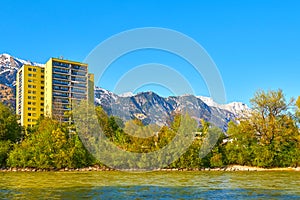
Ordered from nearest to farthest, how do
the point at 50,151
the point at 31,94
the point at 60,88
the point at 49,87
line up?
the point at 50,151 < the point at 49,87 < the point at 31,94 < the point at 60,88

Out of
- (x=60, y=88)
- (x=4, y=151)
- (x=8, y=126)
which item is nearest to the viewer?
(x=4, y=151)

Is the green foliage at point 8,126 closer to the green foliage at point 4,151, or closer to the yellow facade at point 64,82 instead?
the green foliage at point 4,151

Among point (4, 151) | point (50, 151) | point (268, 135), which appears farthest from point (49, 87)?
point (268, 135)

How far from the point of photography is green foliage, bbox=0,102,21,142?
5234 cm

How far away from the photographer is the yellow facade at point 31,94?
107 meters

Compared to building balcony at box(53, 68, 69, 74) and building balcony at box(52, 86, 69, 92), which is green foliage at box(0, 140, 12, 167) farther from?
building balcony at box(53, 68, 69, 74)

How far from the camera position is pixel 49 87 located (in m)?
108

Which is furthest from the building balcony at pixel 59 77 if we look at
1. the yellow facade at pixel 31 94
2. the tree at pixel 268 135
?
the tree at pixel 268 135

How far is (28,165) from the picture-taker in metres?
48.5

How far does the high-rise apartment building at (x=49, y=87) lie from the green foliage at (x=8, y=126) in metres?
48.9

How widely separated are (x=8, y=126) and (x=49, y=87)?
5550cm

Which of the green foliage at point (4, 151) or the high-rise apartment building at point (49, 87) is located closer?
the green foliage at point (4, 151)

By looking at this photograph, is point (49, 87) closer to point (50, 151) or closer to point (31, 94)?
point (31, 94)

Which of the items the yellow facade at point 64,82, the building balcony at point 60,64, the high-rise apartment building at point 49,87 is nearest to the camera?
the yellow facade at point 64,82
